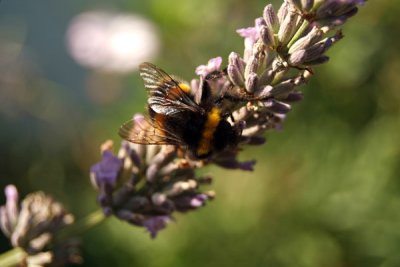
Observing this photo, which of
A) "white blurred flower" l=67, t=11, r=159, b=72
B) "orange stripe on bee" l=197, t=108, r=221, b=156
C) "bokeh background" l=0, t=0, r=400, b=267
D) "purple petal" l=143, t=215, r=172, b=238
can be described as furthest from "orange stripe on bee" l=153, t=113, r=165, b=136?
"white blurred flower" l=67, t=11, r=159, b=72

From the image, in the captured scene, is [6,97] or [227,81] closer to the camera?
[227,81]

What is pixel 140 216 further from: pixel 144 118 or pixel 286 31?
pixel 286 31

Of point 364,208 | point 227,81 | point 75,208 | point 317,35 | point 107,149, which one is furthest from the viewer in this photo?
point 75,208

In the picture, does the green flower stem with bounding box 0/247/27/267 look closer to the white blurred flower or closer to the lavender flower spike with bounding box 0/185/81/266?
the lavender flower spike with bounding box 0/185/81/266

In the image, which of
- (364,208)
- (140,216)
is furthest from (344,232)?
(140,216)

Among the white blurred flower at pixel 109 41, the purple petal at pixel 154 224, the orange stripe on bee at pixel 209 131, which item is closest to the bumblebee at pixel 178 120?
the orange stripe on bee at pixel 209 131

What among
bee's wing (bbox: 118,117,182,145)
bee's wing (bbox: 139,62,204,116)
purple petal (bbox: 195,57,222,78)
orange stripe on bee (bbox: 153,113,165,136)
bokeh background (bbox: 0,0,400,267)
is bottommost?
bokeh background (bbox: 0,0,400,267)

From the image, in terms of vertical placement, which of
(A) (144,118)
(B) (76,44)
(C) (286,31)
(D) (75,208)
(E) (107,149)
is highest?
A: (C) (286,31)

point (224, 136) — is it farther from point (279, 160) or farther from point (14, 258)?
point (279, 160)
